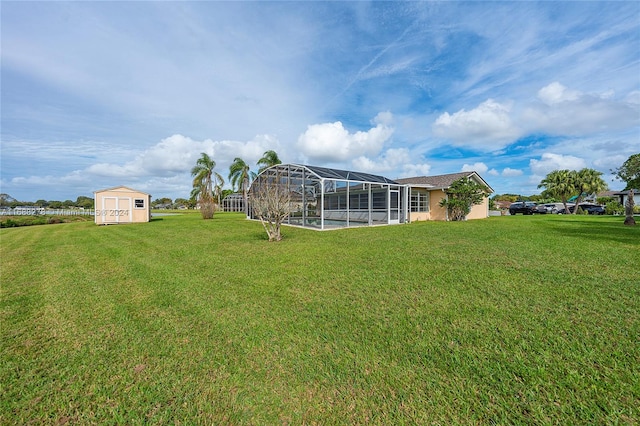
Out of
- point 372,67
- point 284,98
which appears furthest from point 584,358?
point 284,98

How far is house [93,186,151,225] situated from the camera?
19.8m

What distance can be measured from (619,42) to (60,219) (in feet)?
129

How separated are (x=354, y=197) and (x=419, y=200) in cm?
500

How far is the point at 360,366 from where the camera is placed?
2.52 m

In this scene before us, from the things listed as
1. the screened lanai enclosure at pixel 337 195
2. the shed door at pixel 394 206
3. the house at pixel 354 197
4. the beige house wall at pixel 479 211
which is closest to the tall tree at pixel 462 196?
the house at pixel 354 197

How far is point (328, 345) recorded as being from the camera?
287cm

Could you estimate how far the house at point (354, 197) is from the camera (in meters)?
15.0

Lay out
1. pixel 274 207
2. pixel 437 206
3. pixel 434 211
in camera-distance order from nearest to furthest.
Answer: pixel 274 207 < pixel 437 206 < pixel 434 211

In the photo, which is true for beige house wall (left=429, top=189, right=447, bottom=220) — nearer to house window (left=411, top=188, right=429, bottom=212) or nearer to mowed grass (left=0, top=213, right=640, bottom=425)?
house window (left=411, top=188, right=429, bottom=212)

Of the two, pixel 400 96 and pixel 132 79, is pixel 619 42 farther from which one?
pixel 132 79

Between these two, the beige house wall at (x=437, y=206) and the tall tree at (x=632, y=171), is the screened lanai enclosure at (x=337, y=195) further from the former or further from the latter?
the tall tree at (x=632, y=171)

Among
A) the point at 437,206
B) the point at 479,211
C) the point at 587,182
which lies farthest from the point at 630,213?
the point at 587,182

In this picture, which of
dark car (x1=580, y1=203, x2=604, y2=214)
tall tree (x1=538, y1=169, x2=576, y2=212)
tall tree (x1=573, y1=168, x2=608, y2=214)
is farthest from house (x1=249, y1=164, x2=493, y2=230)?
dark car (x1=580, y1=203, x2=604, y2=214)

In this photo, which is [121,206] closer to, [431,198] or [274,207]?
[274,207]
